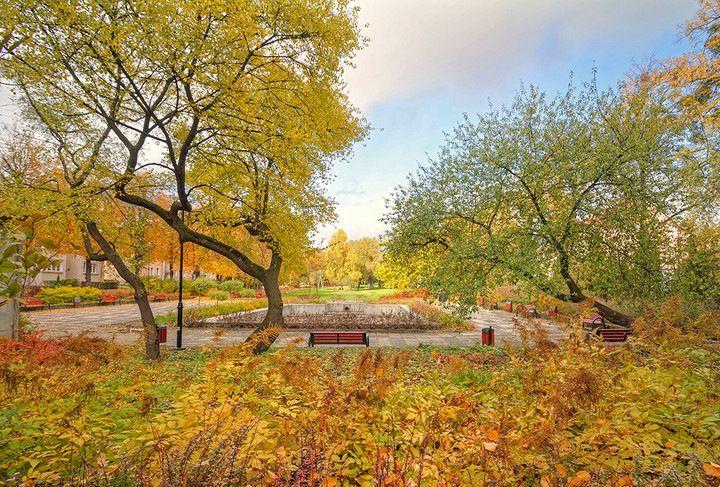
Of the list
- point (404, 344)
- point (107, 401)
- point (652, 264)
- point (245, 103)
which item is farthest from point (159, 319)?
point (652, 264)

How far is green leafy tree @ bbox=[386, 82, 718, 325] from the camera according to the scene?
8070mm

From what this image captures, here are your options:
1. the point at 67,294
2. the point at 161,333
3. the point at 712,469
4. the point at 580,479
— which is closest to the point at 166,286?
the point at 67,294

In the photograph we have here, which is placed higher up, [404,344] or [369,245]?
[369,245]

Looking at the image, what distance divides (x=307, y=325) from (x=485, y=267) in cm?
982

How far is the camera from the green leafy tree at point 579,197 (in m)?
8.07

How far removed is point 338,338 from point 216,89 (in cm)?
807

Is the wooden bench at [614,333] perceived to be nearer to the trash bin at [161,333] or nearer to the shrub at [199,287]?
the trash bin at [161,333]

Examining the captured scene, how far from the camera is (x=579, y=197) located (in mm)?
8070

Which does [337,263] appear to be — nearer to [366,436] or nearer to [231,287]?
[231,287]

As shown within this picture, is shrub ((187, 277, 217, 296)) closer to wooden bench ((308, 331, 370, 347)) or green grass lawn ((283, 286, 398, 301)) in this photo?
green grass lawn ((283, 286, 398, 301))

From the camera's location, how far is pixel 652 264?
8.37m

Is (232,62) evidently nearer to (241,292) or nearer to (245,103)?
(245,103)

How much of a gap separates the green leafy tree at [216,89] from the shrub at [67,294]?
1749 cm

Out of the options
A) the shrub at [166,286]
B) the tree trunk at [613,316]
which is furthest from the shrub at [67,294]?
the tree trunk at [613,316]
